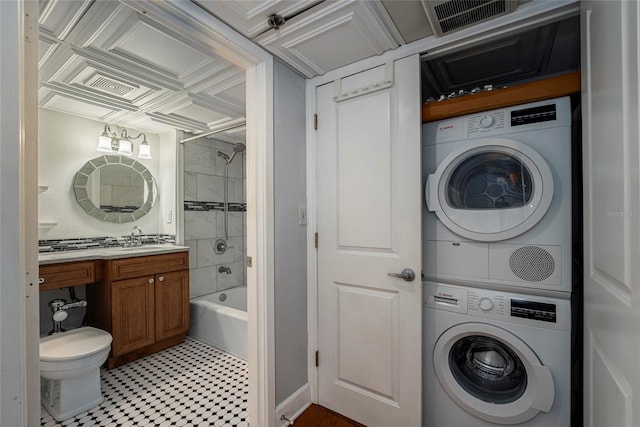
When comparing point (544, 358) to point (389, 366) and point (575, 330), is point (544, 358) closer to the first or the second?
point (575, 330)

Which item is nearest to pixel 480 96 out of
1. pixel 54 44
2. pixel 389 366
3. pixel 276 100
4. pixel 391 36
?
pixel 391 36

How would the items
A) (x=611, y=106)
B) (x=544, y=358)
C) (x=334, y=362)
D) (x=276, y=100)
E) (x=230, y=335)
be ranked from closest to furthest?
(x=611, y=106) → (x=544, y=358) → (x=276, y=100) → (x=334, y=362) → (x=230, y=335)

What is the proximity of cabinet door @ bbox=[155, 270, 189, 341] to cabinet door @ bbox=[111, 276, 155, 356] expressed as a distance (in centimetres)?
6

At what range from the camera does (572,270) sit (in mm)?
1192

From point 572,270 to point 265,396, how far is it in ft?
5.28

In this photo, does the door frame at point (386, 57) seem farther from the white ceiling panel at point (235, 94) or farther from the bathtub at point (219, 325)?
the bathtub at point (219, 325)

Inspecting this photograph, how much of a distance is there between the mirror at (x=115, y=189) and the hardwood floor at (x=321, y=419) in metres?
2.49

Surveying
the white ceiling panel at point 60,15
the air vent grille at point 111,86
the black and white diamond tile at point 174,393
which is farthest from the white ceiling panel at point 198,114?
the black and white diamond tile at point 174,393

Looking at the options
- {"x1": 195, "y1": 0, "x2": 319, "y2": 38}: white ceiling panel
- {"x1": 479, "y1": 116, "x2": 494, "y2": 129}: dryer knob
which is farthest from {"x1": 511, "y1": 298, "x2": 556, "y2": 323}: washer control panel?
{"x1": 195, "y1": 0, "x2": 319, "y2": 38}: white ceiling panel

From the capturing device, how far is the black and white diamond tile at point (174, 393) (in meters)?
1.67

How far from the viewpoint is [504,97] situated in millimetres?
1301

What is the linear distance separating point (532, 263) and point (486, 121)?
2.31ft

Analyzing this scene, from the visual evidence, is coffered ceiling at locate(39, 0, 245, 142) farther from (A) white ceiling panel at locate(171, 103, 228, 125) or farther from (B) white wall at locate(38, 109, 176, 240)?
(B) white wall at locate(38, 109, 176, 240)

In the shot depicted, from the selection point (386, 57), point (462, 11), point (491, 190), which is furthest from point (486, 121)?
point (386, 57)
